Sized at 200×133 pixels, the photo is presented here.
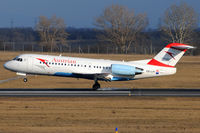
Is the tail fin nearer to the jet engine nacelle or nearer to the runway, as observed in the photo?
the jet engine nacelle

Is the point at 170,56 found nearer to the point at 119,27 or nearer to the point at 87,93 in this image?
the point at 87,93

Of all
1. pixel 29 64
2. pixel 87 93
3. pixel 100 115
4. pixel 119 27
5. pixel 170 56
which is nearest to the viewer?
pixel 100 115

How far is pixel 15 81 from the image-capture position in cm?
4856

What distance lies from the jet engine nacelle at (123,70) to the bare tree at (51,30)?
76.6 metres

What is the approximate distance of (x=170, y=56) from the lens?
38.9 metres

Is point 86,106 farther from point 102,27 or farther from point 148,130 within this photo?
point 102,27

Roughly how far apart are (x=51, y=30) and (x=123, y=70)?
8449 centimetres

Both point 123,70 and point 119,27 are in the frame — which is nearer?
point 123,70

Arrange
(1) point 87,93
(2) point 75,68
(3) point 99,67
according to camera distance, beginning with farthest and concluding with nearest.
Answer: (3) point 99,67 < (2) point 75,68 < (1) point 87,93

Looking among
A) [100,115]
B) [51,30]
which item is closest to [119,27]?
[51,30]

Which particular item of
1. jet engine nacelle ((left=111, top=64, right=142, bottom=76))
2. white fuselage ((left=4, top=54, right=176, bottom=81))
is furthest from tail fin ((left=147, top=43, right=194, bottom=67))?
jet engine nacelle ((left=111, top=64, right=142, bottom=76))

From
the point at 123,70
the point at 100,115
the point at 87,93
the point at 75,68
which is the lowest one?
the point at 100,115

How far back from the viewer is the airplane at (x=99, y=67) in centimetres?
3862

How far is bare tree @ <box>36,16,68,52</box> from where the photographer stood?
115625mm
